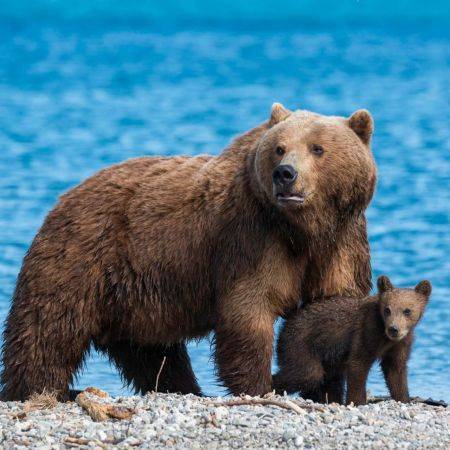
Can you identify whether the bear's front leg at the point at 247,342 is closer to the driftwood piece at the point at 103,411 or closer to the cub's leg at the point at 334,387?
the cub's leg at the point at 334,387

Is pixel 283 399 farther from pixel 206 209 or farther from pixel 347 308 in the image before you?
pixel 206 209

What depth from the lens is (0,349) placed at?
1005cm

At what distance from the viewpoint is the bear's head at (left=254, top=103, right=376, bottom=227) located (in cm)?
866

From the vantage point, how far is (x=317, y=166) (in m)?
8.73

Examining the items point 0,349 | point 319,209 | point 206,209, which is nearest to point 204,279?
point 206,209

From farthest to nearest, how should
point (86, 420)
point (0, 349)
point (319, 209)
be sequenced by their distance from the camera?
point (0, 349), point (319, 209), point (86, 420)

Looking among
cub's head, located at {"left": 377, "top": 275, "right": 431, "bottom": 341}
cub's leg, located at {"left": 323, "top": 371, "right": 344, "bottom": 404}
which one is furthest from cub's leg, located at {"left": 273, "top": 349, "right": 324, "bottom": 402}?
cub's head, located at {"left": 377, "top": 275, "right": 431, "bottom": 341}

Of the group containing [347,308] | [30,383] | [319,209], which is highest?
[319,209]

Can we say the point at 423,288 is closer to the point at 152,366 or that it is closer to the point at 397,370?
the point at 397,370

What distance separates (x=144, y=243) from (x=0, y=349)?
1434 mm

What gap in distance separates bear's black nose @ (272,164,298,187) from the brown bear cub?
1.05m

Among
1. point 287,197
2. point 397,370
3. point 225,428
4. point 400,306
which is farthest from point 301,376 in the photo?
point 225,428

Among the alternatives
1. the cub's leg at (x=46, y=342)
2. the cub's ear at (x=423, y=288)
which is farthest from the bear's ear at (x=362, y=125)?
the cub's leg at (x=46, y=342)

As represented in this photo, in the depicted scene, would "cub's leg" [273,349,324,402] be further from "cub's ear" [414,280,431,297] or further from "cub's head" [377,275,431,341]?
"cub's ear" [414,280,431,297]
